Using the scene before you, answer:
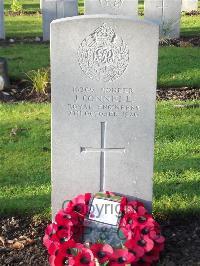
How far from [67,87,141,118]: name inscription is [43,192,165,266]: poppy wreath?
0.59m

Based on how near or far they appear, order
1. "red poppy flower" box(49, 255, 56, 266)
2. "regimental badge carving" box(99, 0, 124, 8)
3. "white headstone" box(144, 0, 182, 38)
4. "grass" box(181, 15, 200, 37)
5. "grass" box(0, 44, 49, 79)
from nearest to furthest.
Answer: "red poppy flower" box(49, 255, 56, 266) → "grass" box(0, 44, 49, 79) → "regimental badge carving" box(99, 0, 124, 8) → "white headstone" box(144, 0, 182, 38) → "grass" box(181, 15, 200, 37)

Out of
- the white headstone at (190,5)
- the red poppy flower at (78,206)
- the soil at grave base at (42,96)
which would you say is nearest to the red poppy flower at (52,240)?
the red poppy flower at (78,206)

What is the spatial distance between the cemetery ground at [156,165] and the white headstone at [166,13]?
8.14 feet

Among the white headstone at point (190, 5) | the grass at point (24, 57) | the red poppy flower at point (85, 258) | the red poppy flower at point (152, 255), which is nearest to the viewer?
the red poppy flower at point (85, 258)

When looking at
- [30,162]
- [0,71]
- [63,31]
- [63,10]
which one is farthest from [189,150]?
[63,10]

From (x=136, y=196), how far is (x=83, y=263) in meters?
0.74

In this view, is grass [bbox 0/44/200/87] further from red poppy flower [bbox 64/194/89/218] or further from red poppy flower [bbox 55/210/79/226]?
red poppy flower [bbox 55/210/79/226]

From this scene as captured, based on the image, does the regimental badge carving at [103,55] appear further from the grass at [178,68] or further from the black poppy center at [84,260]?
the grass at [178,68]

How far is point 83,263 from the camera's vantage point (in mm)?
3727

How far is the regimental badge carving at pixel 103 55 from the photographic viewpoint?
3918 millimetres

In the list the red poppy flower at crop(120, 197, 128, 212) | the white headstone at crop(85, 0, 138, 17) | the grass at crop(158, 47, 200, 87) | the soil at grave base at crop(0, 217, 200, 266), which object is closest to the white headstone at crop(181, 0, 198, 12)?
the white headstone at crop(85, 0, 138, 17)

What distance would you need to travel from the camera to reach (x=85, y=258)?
373cm

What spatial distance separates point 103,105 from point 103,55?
34 centimetres

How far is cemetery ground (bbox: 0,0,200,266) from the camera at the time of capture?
4.27 meters
